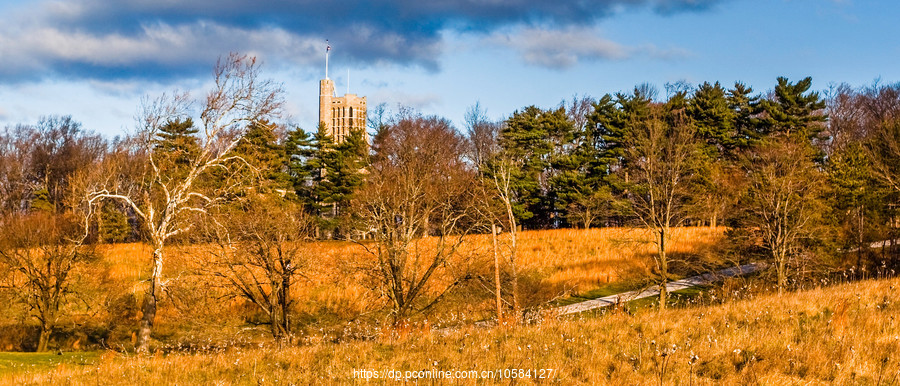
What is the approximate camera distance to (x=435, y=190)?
27.2 m

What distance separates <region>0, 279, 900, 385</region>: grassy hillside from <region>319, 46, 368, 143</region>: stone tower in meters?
79.8

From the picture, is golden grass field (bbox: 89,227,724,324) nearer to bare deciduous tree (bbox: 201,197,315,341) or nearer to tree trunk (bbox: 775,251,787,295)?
bare deciduous tree (bbox: 201,197,315,341)

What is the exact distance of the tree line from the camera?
19.7m

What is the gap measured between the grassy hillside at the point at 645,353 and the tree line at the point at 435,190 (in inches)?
210

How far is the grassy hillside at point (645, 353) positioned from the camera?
258 inches

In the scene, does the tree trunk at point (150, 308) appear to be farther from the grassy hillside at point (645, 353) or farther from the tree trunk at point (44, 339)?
the grassy hillside at point (645, 353)

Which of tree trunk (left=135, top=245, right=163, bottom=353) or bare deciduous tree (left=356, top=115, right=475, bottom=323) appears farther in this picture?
bare deciduous tree (left=356, top=115, right=475, bottom=323)

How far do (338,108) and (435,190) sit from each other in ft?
222

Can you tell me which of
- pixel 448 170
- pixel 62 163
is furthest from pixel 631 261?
pixel 62 163

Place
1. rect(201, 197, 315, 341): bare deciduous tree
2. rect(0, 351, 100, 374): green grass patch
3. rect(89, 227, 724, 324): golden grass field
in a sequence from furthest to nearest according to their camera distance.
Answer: rect(89, 227, 724, 324): golden grass field, rect(201, 197, 315, 341): bare deciduous tree, rect(0, 351, 100, 374): green grass patch

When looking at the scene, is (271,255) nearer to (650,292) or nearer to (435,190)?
(435,190)

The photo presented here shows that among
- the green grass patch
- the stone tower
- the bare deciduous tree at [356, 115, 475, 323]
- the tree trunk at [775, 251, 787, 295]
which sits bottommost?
the green grass patch

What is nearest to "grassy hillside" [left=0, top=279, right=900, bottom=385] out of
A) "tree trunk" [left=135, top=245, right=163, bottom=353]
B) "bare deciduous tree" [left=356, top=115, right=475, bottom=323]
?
"bare deciduous tree" [left=356, top=115, right=475, bottom=323]

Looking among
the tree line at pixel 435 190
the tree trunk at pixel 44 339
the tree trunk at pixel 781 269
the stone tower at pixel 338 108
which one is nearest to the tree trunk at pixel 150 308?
the tree line at pixel 435 190
